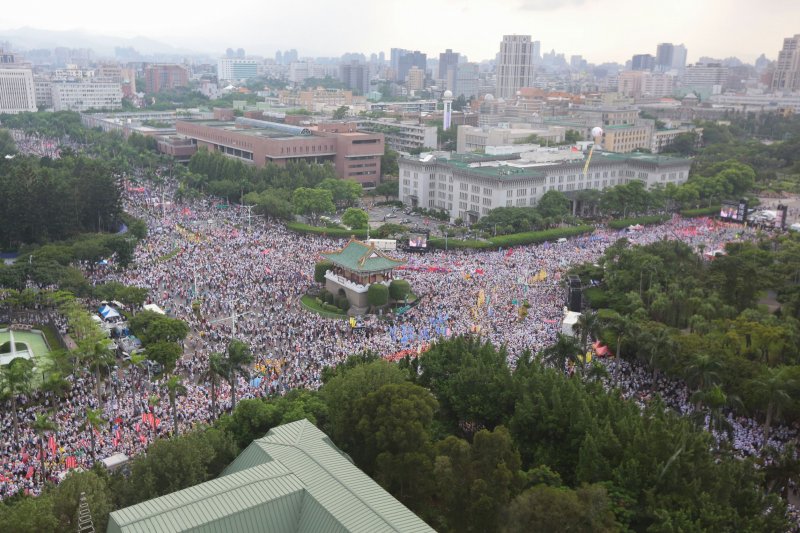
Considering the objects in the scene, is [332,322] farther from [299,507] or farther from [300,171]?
[300,171]

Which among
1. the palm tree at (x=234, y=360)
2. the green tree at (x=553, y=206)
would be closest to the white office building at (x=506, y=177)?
the green tree at (x=553, y=206)

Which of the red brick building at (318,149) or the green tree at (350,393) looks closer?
the green tree at (350,393)

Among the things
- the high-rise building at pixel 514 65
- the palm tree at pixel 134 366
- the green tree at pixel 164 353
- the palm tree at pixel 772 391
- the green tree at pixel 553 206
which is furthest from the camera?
the high-rise building at pixel 514 65

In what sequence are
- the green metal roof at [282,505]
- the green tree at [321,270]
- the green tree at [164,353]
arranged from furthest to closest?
1. the green tree at [321,270]
2. the green tree at [164,353]
3. the green metal roof at [282,505]

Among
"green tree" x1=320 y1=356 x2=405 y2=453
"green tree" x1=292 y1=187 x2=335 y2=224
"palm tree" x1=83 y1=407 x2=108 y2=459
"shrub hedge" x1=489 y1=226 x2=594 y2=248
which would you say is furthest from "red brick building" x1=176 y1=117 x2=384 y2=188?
"green tree" x1=320 y1=356 x2=405 y2=453

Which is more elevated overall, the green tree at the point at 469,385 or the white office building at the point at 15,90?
the white office building at the point at 15,90

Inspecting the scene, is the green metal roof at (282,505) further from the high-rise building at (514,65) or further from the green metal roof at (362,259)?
the high-rise building at (514,65)

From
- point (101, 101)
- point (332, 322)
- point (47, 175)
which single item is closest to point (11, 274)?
point (47, 175)

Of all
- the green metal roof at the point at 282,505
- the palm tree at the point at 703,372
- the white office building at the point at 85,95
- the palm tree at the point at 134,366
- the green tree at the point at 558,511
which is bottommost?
the palm tree at the point at 134,366
